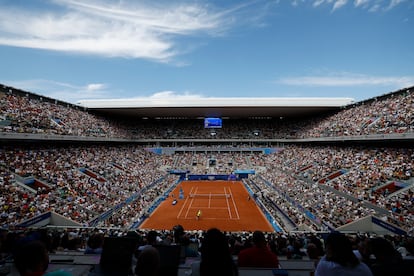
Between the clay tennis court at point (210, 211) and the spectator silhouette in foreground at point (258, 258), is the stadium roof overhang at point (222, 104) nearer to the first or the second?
the clay tennis court at point (210, 211)

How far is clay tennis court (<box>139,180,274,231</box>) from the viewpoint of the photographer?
814 inches

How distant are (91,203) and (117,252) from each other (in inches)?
772

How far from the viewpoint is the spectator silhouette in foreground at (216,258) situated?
2434 millimetres

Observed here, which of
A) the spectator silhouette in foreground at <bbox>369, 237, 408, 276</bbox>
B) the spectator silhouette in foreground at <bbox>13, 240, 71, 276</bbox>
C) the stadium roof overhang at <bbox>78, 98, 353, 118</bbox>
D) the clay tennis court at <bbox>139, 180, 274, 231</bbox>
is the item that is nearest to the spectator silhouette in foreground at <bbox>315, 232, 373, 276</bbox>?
the spectator silhouette in foreground at <bbox>369, 237, 408, 276</bbox>

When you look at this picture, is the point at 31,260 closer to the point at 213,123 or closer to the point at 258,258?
the point at 258,258

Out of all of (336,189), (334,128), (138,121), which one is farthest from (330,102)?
(138,121)

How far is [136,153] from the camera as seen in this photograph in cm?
4444

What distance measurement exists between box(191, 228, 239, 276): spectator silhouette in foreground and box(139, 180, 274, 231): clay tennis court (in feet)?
60.1

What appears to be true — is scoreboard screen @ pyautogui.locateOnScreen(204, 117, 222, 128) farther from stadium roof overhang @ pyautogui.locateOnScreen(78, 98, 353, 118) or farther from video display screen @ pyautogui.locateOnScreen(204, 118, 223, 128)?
stadium roof overhang @ pyautogui.locateOnScreen(78, 98, 353, 118)

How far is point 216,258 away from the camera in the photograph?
8.18ft

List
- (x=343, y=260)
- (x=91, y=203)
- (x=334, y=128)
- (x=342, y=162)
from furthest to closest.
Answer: (x=334, y=128)
(x=342, y=162)
(x=91, y=203)
(x=343, y=260)

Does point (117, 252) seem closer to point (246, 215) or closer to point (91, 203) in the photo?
point (91, 203)

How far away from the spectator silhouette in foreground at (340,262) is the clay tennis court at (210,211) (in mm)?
18119

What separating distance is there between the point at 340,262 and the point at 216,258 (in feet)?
4.59
